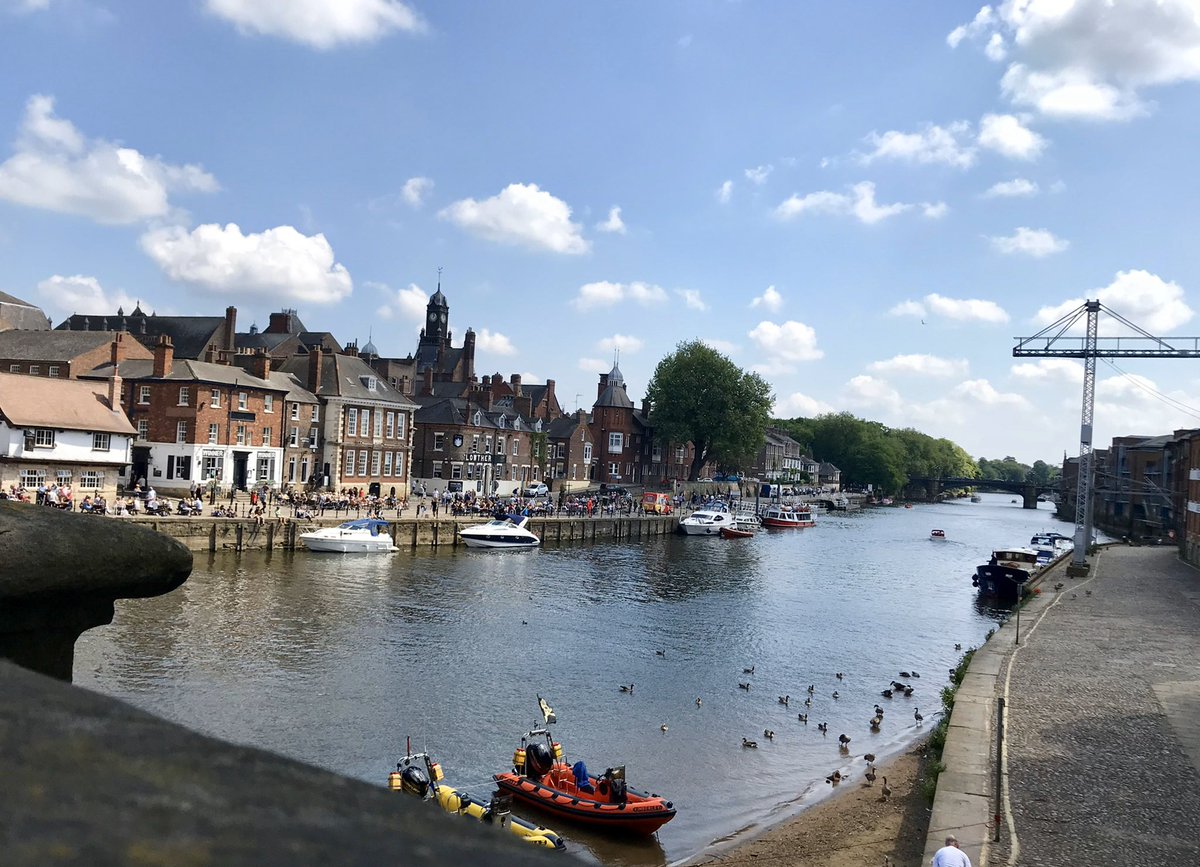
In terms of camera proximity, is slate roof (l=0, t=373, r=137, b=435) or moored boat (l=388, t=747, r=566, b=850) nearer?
moored boat (l=388, t=747, r=566, b=850)

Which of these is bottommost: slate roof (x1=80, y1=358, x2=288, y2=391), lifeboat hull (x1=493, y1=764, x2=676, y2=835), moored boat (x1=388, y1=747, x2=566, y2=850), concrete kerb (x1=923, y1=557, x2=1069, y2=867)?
lifeboat hull (x1=493, y1=764, x2=676, y2=835)

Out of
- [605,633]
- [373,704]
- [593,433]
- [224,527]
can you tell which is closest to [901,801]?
[373,704]

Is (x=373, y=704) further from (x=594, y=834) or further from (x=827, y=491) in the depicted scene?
(x=827, y=491)

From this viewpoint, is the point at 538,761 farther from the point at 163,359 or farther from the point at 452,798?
the point at 163,359

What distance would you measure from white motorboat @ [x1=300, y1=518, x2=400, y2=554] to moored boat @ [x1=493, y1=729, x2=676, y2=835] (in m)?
36.5

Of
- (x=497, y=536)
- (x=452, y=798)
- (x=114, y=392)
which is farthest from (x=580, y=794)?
(x=114, y=392)

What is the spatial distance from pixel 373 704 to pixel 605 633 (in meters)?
13.9

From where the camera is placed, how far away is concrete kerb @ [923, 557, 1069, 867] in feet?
53.1

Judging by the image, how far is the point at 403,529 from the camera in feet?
212

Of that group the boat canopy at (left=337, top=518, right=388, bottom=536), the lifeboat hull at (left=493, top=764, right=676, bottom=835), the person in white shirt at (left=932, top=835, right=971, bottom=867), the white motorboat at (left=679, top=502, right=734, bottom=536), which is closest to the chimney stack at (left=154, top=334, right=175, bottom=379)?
the boat canopy at (left=337, top=518, right=388, bottom=536)

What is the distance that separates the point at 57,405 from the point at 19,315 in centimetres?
4147

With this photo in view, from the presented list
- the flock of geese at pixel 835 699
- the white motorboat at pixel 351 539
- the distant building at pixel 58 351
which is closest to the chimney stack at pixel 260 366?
the distant building at pixel 58 351

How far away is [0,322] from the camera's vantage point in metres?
83.2

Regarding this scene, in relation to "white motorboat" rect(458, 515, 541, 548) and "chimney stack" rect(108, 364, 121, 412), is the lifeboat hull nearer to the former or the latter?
"white motorboat" rect(458, 515, 541, 548)
